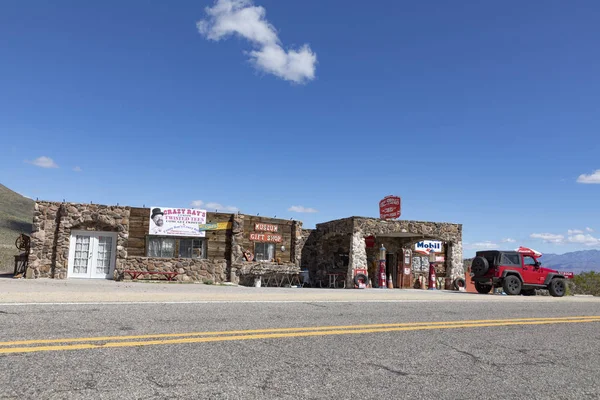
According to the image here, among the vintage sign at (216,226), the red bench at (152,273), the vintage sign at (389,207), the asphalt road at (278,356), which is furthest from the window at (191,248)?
the asphalt road at (278,356)

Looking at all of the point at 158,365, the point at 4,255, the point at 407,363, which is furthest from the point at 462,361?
the point at 4,255

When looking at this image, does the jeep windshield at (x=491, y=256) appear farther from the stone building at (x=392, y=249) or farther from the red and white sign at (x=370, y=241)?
the red and white sign at (x=370, y=241)

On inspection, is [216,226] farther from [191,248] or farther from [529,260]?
[529,260]

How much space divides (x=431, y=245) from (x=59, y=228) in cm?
2162

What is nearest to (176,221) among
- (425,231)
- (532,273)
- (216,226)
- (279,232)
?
(216,226)

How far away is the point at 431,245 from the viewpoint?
2959 centimetres

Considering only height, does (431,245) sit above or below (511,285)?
above

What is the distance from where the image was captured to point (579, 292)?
1198 inches

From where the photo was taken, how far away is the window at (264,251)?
2714cm

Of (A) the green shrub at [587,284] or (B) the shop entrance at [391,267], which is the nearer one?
(B) the shop entrance at [391,267]

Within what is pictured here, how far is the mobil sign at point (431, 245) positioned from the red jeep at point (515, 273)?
27.0 ft

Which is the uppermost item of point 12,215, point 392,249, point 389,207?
point 12,215

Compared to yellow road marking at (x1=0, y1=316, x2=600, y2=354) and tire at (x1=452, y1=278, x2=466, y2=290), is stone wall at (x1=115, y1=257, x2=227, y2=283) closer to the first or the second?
tire at (x1=452, y1=278, x2=466, y2=290)

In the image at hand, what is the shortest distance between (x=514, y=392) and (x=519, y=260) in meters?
17.9
